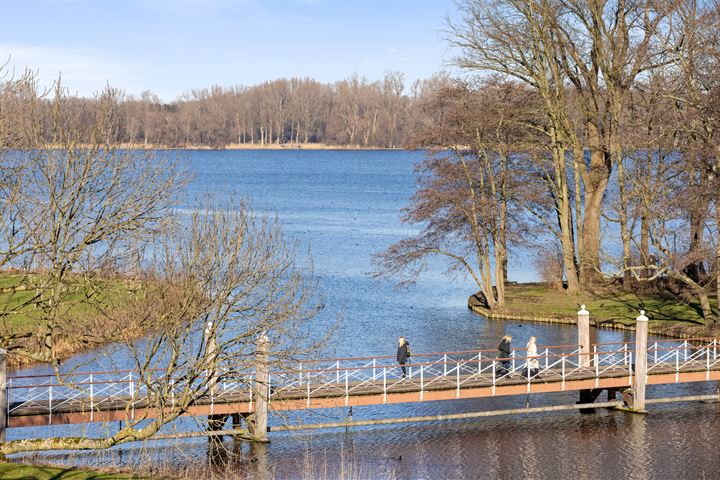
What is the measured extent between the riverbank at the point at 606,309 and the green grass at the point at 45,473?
91.9ft

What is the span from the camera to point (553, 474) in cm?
2647

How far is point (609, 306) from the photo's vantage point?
4841cm

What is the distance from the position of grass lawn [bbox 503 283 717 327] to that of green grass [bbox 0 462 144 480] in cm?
2911

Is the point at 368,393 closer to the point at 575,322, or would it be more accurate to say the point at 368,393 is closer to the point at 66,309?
the point at 66,309

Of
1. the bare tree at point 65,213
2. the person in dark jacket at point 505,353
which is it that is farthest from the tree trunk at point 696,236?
the bare tree at point 65,213

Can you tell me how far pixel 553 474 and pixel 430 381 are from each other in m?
5.30

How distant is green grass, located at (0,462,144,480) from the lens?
21297 millimetres

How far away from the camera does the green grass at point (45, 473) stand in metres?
21.3

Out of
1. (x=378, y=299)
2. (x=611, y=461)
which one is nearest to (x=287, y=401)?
(x=611, y=461)

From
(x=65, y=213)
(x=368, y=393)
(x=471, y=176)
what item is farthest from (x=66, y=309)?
(x=471, y=176)

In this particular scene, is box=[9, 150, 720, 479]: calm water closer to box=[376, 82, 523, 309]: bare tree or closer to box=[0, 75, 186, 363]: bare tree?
box=[376, 82, 523, 309]: bare tree

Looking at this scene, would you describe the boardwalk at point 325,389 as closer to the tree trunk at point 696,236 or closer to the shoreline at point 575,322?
the tree trunk at point 696,236

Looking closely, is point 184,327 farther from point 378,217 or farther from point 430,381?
point 378,217

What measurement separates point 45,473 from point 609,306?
107 feet
